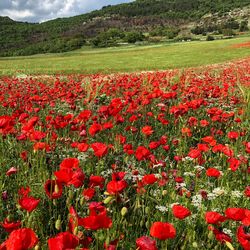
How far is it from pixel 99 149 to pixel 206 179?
151cm

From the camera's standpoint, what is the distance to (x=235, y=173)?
4.00 meters

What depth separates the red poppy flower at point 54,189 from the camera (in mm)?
2264

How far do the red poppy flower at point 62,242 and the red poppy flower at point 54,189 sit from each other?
0.74 meters

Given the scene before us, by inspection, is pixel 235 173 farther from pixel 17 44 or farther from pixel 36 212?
pixel 17 44

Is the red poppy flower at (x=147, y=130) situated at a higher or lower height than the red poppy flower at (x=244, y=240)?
higher

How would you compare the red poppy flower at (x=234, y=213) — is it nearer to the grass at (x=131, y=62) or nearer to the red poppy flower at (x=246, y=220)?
the red poppy flower at (x=246, y=220)

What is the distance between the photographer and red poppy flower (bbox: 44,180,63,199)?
2264 mm

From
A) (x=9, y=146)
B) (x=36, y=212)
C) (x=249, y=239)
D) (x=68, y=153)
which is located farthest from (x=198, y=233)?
(x=9, y=146)

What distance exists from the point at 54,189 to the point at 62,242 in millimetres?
999

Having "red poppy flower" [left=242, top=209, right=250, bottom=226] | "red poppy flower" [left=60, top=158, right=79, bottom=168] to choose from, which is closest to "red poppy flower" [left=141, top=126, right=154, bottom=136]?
"red poppy flower" [left=60, top=158, right=79, bottom=168]

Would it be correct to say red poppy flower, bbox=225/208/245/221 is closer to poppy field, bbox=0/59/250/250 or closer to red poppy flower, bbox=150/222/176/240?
poppy field, bbox=0/59/250/250

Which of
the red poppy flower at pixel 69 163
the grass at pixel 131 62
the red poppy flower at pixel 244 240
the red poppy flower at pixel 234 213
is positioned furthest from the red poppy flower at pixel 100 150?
the grass at pixel 131 62

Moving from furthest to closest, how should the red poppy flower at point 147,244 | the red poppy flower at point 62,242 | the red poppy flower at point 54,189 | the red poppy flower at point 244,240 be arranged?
the red poppy flower at point 54,189
the red poppy flower at point 244,240
the red poppy flower at point 147,244
the red poppy flower at point 62,242

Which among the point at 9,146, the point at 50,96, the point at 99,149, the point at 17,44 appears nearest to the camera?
the point at 99,149
